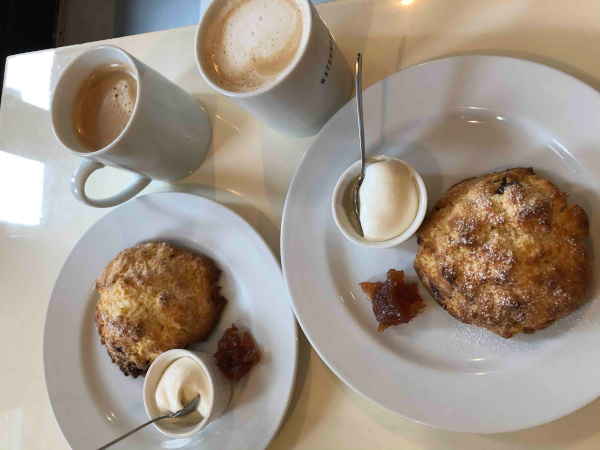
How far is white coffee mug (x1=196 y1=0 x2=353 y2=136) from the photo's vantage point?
3.43ft

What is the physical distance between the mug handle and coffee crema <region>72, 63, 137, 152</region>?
0.05 metres

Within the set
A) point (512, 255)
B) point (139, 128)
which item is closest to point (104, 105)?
point (139, 128)

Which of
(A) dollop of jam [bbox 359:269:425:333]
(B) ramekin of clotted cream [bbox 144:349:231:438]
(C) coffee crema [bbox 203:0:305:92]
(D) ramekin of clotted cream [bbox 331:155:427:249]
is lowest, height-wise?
(B) ramekin of clotted cream [bbox 144:349:231:438]

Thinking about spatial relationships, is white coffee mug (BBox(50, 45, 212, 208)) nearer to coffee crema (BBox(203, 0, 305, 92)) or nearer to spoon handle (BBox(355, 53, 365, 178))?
coffee crema (BBox(203, 0, 305, 92))

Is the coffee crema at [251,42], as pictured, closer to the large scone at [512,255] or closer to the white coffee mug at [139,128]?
the white coffee mug at [139,128]

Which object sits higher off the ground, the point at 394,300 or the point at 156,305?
the point at 394,300

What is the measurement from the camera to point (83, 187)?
1312 millimetres

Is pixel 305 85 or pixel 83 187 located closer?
pixel 305 85

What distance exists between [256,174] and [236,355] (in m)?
0.57

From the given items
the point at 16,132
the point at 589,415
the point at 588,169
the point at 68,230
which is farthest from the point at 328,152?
the point at 16,132

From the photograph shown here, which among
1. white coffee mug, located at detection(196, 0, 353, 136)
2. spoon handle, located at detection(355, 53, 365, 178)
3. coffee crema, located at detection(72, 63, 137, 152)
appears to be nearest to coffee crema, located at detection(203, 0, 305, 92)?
white coffee mug, located at detection(196, 0, 353, 136)

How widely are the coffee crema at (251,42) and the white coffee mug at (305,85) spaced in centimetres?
2

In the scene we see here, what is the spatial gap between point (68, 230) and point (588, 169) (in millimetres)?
1706

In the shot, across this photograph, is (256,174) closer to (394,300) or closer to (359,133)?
(359,133)
